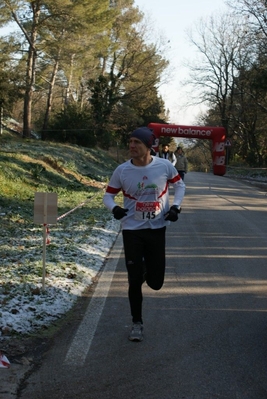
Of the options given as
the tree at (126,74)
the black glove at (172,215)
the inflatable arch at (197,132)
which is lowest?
the black glove at (172,215)

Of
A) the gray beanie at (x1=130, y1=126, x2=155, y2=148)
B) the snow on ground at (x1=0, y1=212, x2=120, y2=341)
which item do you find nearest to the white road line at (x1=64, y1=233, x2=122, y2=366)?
the snow on ground at (x1=0, y1=212, x2=120, y2=341)

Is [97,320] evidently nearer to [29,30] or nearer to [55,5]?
[55,5]

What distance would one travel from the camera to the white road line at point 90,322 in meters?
5.27

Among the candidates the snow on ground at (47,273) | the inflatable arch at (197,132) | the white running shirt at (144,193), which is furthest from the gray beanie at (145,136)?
the inflatable arch at (197,132)

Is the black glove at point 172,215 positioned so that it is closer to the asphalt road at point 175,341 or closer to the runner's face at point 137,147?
the runner's face at point 137,147

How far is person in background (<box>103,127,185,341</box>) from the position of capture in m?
5.79

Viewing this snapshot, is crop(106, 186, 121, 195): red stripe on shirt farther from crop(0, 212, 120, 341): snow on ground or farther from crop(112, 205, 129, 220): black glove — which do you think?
crop(0, 212, 120, 341): snow on ground

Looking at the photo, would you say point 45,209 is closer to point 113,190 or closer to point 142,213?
point 113,190

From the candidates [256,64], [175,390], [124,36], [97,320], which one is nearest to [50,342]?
[97,320]

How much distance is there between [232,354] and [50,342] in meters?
1.68

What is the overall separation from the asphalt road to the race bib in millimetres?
1173

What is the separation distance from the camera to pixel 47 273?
8.03 meters

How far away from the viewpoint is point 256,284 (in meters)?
8.14

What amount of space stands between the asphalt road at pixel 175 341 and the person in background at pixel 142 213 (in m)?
0.46
